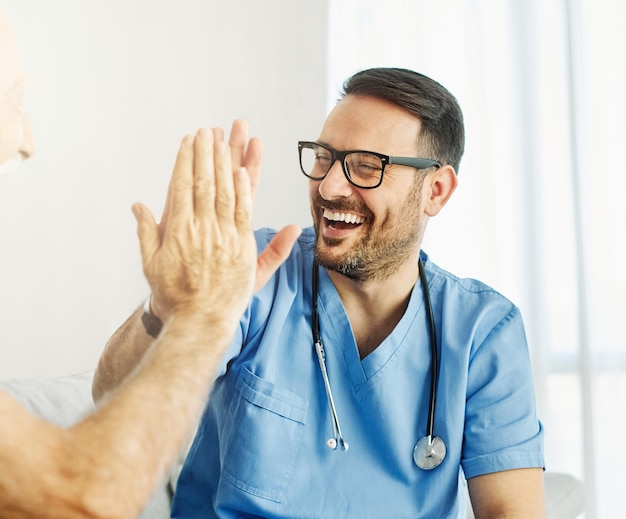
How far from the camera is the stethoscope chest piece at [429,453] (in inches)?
57.1

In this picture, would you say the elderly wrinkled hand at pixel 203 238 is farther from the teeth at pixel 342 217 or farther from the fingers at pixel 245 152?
the teeth at pixel 342 217

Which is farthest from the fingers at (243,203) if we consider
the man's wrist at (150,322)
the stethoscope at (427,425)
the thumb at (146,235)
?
the stethoscope at (427,425)

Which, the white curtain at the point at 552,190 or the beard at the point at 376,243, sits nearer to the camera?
the beard at the point at 376,243

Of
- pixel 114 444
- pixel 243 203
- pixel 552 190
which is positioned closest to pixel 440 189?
pixel 243 203

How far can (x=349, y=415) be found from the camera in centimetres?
148

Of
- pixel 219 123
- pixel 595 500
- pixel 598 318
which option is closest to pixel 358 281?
pixel 219 123

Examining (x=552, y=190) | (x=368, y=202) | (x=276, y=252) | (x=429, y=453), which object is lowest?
(x=429, y=453)

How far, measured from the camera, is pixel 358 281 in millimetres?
1593

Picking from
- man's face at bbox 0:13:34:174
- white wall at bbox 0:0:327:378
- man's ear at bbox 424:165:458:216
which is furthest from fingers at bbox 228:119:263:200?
white wall at bbox 0:0:327:378

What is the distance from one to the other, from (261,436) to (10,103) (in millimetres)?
752

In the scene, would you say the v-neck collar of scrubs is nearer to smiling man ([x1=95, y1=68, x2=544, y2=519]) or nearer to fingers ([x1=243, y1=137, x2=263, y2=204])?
smiling man ([x1=95, y1=68, x2=544, y2=519])

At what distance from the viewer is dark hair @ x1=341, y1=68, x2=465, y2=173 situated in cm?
165

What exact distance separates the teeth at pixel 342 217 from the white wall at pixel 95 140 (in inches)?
36.2

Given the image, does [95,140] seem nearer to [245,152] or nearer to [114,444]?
[245,152]
